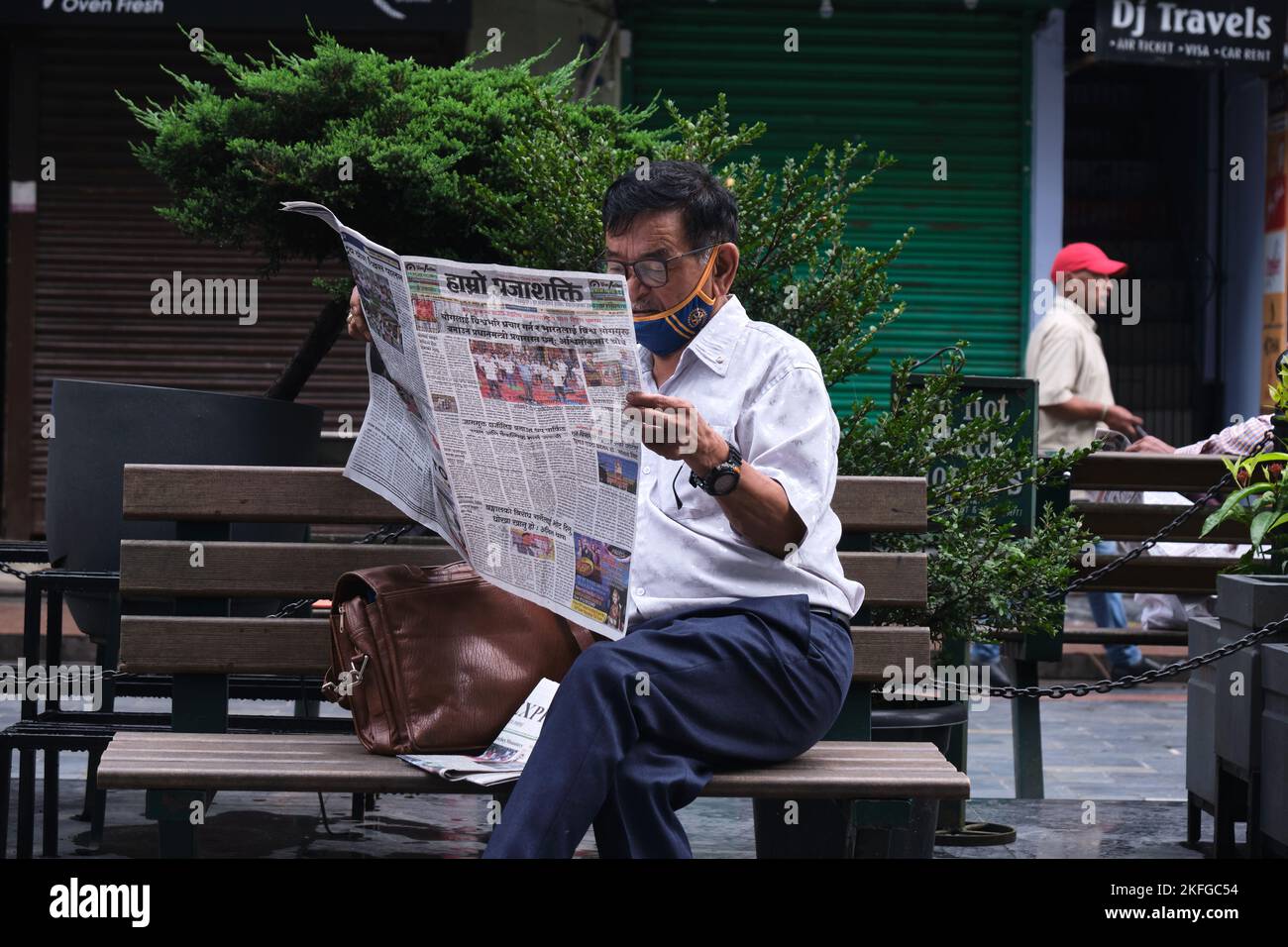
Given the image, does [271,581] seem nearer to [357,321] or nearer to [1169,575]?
[357,321]

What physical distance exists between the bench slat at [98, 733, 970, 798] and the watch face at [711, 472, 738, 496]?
20.4 inches

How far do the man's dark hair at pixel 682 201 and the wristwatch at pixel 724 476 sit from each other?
1.80ft

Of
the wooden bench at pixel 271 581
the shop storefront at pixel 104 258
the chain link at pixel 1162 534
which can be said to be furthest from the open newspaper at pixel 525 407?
the shop storefront at pixel 104 258

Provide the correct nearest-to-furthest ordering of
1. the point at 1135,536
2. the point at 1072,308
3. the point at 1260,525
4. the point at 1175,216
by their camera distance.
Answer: the point at 1260,525, the point at 1135,536, the point at 1072,308, the point at 1175,216

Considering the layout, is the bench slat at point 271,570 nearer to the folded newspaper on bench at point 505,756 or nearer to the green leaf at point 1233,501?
the folded newspaper on bench at point 505,756

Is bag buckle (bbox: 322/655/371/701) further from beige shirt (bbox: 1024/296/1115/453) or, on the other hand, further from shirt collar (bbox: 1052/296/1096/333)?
shirt collar (bbox: 1052/296/1096/333)

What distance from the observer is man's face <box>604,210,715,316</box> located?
10.6ft

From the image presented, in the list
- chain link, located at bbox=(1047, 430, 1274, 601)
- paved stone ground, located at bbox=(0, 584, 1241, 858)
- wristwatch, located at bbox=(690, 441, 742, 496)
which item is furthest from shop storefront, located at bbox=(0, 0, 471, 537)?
wristwatch, located at bbox=(690, 441, 742, 496)

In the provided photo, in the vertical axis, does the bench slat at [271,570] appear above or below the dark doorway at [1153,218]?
below

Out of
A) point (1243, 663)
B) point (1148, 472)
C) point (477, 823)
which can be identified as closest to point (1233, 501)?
point (1243, 663)

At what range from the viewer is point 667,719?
2.90 m

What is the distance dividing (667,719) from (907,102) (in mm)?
9124

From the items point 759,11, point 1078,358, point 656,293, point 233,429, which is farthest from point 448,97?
point 759,11

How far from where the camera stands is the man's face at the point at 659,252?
10.6 feet
